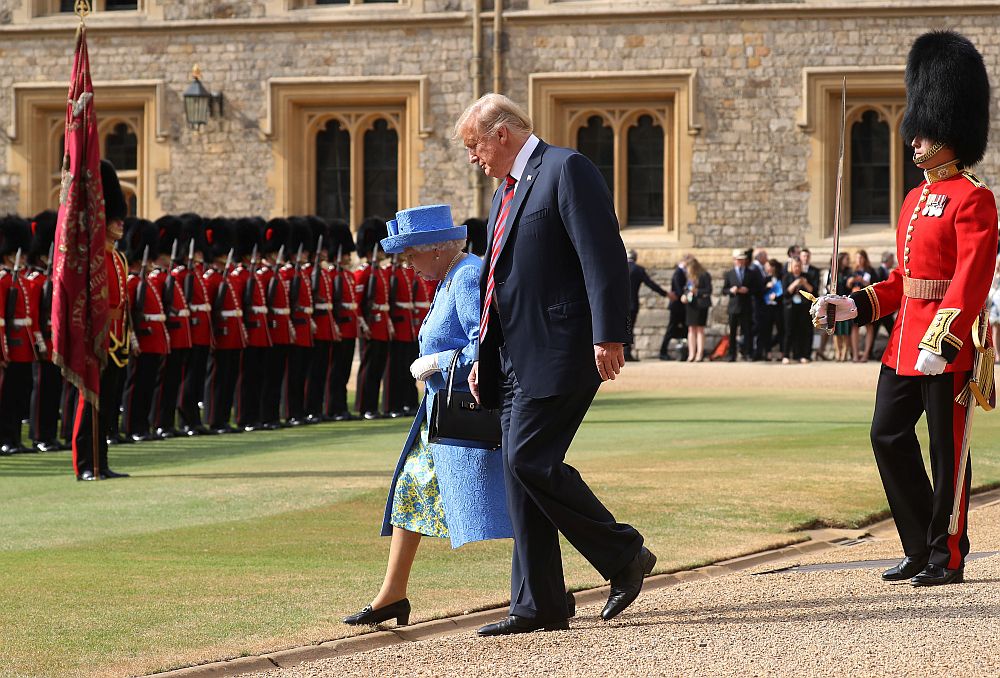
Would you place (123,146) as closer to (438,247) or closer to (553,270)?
(438,247)

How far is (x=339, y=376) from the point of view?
14.1 meters

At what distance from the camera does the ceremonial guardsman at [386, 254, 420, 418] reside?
14.3 m

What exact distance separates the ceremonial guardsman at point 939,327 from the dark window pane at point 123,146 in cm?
1806

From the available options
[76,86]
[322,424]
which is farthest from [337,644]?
[322,424]

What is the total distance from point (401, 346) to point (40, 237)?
342 centimetres

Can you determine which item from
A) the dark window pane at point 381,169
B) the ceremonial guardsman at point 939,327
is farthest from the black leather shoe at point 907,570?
the dark window pane at point 381,169

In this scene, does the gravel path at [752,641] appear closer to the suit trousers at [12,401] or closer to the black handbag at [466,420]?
the black handbag at [466,420]

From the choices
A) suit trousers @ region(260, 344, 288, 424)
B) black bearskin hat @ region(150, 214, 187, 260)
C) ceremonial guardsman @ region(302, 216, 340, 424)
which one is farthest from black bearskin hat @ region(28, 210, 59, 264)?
ceremonial guardsman @ region(302, 216, 340, 424)

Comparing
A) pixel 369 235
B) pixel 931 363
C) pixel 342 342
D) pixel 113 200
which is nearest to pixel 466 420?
pixel 931 363

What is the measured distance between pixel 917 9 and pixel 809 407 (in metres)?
8.55

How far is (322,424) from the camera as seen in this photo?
1358 cm

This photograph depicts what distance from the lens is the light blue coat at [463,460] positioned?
5039 millimetres

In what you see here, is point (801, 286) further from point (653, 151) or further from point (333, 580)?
point (333, 580)

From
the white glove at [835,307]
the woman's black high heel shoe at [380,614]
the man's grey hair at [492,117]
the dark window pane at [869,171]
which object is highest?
the dark window pane at [869,171]
